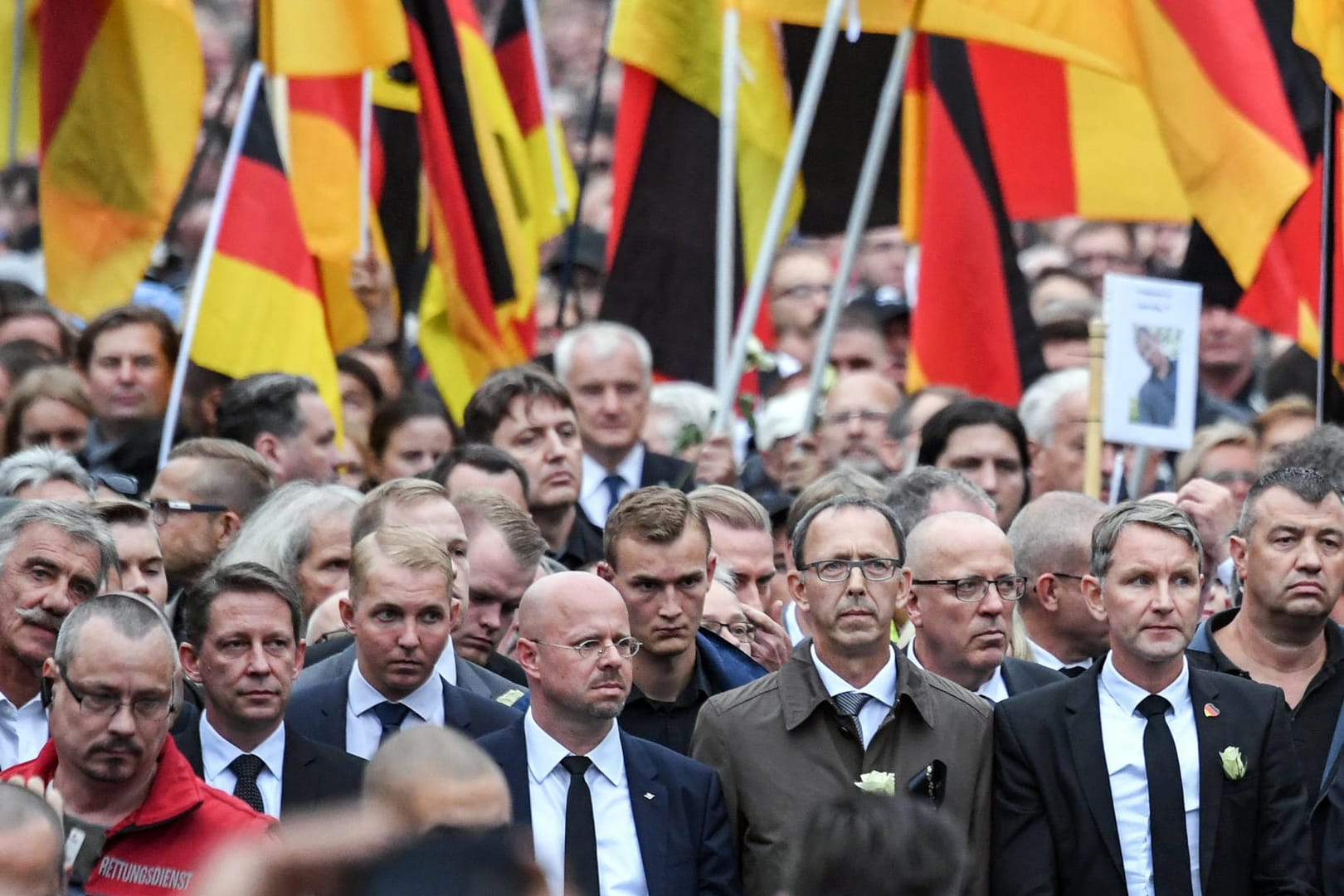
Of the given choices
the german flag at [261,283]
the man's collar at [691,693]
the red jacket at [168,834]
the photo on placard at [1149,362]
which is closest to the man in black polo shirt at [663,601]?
the man's collar at [691,693]

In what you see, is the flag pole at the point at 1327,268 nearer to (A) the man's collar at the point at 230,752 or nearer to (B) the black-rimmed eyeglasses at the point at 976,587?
(B) the black-rimmed eyeglasses at the point at 976,587

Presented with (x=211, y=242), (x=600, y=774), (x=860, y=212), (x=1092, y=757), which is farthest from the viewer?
(x=860, y=212)

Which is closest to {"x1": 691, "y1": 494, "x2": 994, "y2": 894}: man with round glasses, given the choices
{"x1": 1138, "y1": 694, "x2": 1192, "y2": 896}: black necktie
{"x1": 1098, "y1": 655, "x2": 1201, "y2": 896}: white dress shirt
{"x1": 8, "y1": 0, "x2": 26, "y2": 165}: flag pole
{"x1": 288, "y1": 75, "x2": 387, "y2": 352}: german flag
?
{"x1": 1098, "y1": 655, "x2": 1201, "y2": 896}: white dress shirt

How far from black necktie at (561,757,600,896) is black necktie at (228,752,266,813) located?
0.83m

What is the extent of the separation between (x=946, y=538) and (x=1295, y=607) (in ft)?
3.51

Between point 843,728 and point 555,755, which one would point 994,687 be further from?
point 555,755

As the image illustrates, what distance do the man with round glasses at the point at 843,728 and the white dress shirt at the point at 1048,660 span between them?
1225 mm

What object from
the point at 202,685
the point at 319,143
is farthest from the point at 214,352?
the point at 202,685

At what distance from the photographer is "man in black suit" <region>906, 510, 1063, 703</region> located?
7.64 metres

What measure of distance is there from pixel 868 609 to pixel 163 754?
2.01m

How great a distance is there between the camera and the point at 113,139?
11281 mm

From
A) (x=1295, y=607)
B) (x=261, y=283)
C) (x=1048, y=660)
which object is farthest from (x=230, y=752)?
(x=261, y=283)

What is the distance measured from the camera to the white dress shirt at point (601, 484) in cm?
1028

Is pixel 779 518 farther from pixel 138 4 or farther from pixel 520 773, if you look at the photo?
pixel 138 4
